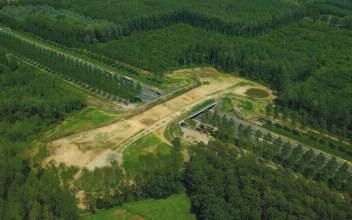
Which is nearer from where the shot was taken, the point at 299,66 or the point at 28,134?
the point at 28,134

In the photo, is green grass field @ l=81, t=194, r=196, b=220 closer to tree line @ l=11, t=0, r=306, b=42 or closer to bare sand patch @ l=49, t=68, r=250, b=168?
bare sand patch @ l=49, t=68, r=250, b=168

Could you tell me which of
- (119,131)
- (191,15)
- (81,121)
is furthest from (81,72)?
(191,15)

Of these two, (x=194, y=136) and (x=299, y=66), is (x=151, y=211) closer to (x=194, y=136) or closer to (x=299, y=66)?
(x=194, y=136)

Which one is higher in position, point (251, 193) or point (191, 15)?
point (191, 15)

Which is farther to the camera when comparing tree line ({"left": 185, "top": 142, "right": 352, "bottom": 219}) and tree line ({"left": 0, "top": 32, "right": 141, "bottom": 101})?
tree line ({"left": 0, "top": 32, "right": 141, "bottom": 101})

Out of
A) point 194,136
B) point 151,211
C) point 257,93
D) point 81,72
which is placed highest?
point 81,72

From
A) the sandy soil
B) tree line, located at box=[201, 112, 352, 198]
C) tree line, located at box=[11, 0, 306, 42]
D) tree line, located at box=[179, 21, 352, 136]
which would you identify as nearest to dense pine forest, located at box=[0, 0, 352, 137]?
tree line, located at box=[179, 21, 352, 136]
